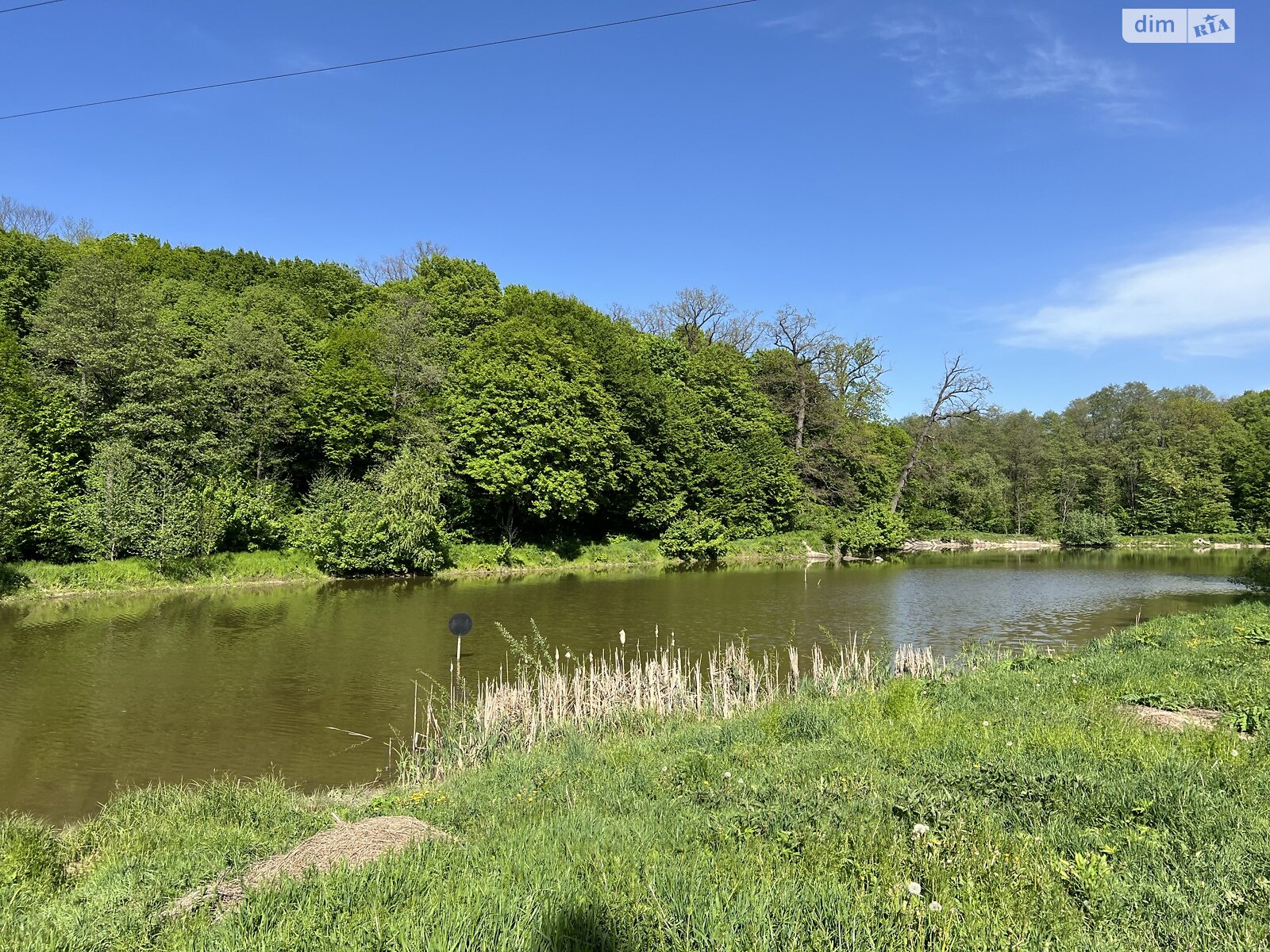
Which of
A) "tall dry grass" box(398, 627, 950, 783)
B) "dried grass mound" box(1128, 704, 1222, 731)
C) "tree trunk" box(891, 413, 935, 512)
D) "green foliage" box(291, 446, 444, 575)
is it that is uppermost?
"tree trunk" box(891, 413, 935, 512)

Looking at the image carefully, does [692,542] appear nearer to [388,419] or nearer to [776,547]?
[776,547]

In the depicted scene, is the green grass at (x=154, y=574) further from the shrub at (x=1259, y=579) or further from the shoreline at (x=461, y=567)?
the shrub at (x=1259, y=579)

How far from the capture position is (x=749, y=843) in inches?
187

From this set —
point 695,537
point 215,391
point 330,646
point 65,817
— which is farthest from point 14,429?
point 695,537

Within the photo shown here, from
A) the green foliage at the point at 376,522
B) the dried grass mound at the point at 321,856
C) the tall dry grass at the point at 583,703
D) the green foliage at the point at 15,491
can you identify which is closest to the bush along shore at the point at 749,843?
the dried grass mound at the point at 321,856

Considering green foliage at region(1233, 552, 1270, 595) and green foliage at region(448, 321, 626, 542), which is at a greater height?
green foliage at region(448, 321, 626, 542)

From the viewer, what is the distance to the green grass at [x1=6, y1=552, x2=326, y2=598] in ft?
77.7

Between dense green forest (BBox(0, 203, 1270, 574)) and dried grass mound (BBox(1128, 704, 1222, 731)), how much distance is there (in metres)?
26.8

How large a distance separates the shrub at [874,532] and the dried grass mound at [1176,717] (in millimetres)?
38746

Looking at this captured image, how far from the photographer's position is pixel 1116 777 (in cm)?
563

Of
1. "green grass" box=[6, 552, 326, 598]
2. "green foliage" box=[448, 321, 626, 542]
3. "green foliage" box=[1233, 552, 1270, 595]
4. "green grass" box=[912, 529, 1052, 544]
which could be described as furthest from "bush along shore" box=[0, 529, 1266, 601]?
"green foliage" box=[1233, 552, 1270, 595]

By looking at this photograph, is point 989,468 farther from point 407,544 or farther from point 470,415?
point 407,544

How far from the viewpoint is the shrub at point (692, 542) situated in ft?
135

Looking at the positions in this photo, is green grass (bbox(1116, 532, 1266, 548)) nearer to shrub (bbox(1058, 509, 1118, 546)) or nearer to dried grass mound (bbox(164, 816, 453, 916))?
shrub (bbox(1058, 509, 1118, 546))
